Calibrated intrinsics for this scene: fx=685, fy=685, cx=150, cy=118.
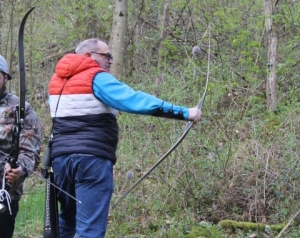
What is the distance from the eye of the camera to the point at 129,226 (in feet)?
23.1

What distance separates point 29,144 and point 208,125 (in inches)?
141

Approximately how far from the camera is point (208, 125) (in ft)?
26.7

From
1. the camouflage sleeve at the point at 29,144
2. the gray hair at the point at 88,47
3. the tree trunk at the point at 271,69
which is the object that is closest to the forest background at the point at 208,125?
the tree trunk at the point at 271,69

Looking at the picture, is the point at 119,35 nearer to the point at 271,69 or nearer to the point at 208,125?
the point at 271,69

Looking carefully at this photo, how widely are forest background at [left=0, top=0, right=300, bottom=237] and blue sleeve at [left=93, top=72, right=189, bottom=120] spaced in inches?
49.8

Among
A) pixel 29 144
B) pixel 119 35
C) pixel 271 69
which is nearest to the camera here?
pixel 29 144

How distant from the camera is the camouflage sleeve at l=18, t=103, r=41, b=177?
4.84 m

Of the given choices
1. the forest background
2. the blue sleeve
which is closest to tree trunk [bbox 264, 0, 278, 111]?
the forest background

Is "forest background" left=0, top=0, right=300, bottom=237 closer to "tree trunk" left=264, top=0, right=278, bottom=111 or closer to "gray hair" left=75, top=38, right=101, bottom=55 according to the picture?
"tree trunk" left=264, top=0, right=278, bottom=111

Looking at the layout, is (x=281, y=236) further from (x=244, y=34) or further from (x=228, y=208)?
(x=244, y=34)

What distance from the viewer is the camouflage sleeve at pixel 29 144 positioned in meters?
4.84

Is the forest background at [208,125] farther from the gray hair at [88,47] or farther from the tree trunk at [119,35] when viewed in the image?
the gray hair at [88,47]

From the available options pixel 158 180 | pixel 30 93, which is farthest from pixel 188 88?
pixel 30 93

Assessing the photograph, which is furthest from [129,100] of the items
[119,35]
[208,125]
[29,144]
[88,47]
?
[119,35]
